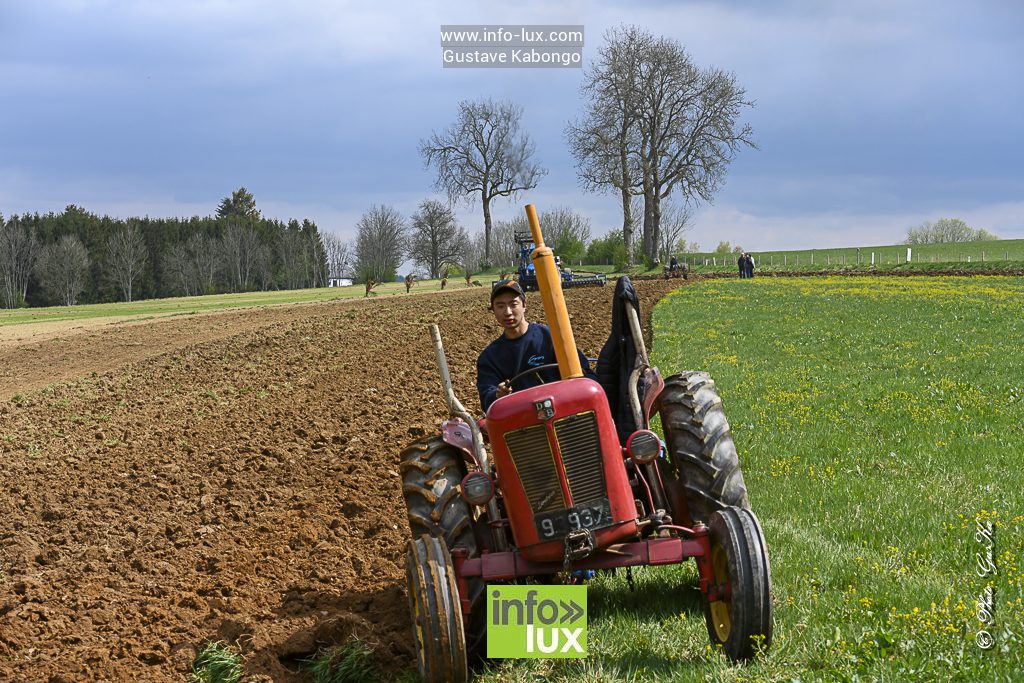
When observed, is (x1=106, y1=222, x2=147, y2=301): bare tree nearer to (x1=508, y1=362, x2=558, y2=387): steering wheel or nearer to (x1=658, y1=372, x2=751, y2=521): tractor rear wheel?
(x1=508, y1=362, x2=558, y2=387): steering wheel

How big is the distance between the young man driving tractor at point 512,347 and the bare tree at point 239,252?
84940mm

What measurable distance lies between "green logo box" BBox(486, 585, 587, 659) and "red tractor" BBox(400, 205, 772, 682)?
16 cm

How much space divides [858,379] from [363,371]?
7.47 m

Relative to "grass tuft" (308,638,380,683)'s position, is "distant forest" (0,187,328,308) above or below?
above

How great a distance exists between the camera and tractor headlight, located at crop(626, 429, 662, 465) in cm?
472

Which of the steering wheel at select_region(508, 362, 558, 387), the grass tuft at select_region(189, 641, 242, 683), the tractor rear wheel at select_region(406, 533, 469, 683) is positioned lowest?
the grass tuft at select_region(189, 641, 242, 683)

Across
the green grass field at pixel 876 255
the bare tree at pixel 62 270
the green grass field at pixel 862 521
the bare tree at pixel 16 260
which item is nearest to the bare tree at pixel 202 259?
the bare tree at pixel 62 270

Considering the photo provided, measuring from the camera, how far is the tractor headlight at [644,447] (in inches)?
186

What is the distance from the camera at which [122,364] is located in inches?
763

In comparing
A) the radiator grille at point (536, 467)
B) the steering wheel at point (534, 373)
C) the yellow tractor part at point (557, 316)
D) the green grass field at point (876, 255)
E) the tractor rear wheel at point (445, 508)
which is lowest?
the tractor rear wheel at point (445, 508)

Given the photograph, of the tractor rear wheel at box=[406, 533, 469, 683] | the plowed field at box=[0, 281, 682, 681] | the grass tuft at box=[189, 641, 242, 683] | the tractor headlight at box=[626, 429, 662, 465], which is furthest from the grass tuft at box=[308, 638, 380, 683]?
the tractor headlight at box=[626, 429, 662, 465]

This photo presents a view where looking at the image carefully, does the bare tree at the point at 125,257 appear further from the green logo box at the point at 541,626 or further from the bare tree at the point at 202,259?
the green logo box at the point at 541,626

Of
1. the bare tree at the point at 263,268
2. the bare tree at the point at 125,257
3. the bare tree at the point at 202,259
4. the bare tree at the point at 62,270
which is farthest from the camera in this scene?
the bare tree at the point at 263,268

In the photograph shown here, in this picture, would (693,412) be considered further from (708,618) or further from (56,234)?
(56,234)
